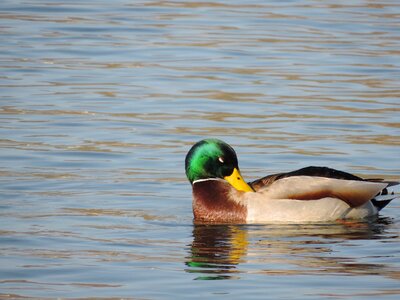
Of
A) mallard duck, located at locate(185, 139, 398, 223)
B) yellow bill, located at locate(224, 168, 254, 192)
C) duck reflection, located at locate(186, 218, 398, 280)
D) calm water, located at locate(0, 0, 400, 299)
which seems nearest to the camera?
calm water, located at locate(0, 0, 400, 299)

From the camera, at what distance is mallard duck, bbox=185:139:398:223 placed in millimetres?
11008

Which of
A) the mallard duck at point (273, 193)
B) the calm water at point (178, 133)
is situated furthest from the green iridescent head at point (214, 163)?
the calm water at point (178, 133)

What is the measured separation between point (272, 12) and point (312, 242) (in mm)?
13248

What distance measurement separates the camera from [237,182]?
11.2m

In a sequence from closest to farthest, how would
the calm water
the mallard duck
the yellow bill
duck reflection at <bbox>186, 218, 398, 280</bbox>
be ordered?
the calm water → duck reflection at <bbox>186, 218, 398, 280</bbox> → the mallard duck → the yellow bill

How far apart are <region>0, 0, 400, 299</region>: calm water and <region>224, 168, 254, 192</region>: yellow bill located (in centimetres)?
40

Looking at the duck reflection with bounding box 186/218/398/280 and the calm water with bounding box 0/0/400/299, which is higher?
the calm water with bounding box 0/0/400/299

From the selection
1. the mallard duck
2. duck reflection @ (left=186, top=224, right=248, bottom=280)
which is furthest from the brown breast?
duck reflection @ (left=186, top=224, right=248, bottom=280)

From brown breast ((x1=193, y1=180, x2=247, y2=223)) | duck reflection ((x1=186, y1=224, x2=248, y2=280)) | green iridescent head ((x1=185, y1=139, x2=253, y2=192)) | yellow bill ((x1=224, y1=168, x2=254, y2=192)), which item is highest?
green iridescent head ((x1=185, y1=139, x2=253, y2=192))

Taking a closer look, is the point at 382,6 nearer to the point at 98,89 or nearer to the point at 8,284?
the point at 98,89

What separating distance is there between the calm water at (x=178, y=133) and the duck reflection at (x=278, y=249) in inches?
0.8

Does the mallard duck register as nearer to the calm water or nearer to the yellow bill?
the yellow bill

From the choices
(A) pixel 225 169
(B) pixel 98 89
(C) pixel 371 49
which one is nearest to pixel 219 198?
(A) pixel 225 169

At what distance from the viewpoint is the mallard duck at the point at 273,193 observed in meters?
11.0
